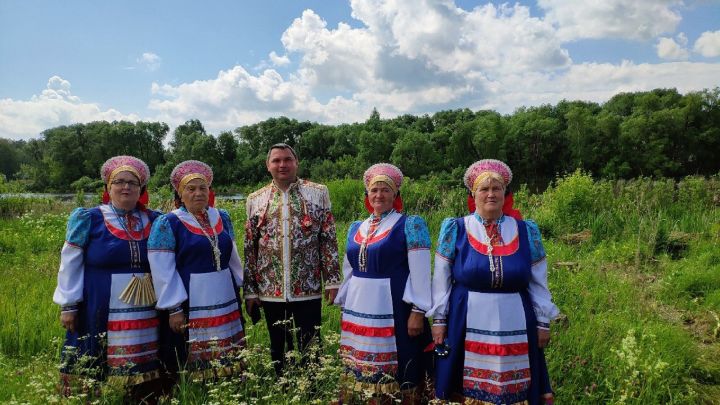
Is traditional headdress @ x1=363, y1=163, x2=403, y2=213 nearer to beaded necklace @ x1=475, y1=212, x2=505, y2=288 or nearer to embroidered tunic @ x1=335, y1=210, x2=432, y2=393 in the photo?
embroidered tunic @ x1=335, y1=210, x2=432, y2=393

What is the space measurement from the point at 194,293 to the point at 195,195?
63 centimetres

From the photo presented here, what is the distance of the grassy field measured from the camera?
9.34 feet

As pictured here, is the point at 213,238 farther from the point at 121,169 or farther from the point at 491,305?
the point at 491,305

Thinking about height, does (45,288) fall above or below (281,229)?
below

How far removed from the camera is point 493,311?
2.60 meters

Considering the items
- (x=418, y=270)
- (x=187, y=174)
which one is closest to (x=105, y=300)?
(x=187, y=174)

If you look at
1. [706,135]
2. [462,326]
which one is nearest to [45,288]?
[462,326]

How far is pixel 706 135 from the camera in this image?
118 feet

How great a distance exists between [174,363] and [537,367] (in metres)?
2.23

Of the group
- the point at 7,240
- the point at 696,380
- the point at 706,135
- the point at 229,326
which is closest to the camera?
the point at 229,326

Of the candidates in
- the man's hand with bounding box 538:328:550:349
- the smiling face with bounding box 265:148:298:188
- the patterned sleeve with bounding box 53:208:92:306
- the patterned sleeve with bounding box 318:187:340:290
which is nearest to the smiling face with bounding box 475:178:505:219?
the man's hand with bounding box 538:328:550:349

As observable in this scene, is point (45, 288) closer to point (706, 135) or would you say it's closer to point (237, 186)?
point (237, 186)

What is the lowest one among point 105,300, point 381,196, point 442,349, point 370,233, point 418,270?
point 442,349

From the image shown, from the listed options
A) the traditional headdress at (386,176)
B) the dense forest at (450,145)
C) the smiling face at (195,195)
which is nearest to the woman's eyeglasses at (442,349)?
the traditional headdress at (386,176)
